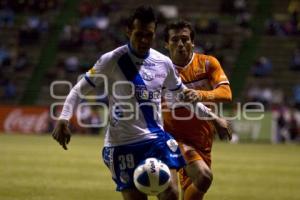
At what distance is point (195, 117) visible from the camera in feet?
25.2

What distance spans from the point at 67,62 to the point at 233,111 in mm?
9267

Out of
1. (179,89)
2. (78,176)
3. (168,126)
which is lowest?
(78,176)

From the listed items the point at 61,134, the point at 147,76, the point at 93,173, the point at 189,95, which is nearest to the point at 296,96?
the point at 93,173

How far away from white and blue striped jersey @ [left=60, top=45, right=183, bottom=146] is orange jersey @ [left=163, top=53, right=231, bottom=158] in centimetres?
150

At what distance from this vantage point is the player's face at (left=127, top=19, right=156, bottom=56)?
19.5 ft

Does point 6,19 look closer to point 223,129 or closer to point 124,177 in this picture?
point 223,129

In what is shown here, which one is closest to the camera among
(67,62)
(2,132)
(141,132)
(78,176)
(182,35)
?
(141,132)

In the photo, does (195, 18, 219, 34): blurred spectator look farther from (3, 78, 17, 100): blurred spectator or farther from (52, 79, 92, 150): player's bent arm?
(52, 79, 92, 150): player's bent arm

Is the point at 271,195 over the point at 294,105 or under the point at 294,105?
over

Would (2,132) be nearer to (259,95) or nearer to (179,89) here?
(259,95)

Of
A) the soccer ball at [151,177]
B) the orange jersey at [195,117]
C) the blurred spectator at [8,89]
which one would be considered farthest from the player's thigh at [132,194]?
the blurred spectator at [8,89]

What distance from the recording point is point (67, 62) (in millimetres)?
32750

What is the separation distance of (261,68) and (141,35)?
2642 centimetres

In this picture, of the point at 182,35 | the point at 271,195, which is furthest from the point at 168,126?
the point at 271,195
